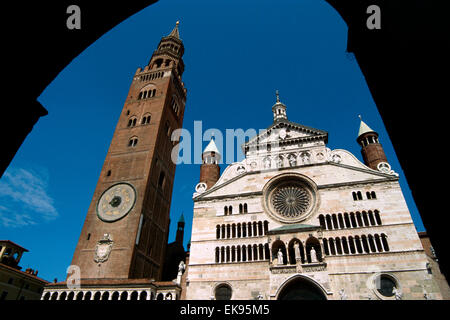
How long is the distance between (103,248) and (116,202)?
15.3ft

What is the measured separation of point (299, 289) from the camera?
68.3ft

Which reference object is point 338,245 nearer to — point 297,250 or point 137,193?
point 297,250

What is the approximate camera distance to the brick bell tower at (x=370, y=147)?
27.7 m

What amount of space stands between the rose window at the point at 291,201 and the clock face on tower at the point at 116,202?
14.1 m

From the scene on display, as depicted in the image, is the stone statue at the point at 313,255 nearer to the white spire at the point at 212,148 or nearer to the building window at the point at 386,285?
the building window at the point at 386,285

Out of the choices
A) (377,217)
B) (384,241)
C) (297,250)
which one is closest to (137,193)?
(297,250)

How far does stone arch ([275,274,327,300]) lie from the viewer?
19.9 meters

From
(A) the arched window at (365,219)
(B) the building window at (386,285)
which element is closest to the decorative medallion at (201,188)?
(A) the arched window at (365,219)
